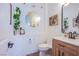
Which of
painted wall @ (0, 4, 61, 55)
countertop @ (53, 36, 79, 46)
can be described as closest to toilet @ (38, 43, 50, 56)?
painted wall @ (0, 4, 61, 55)

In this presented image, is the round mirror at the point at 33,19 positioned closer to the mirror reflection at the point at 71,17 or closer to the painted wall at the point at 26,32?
the painted wall at the point at 26,32

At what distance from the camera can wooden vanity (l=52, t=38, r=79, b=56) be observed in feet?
4.79

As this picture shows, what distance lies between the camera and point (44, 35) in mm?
1539

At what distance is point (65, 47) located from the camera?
60.9 inches

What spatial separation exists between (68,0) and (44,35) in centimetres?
57

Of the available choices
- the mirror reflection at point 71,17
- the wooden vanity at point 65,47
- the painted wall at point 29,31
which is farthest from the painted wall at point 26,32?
the mirror reflection at point 71,17

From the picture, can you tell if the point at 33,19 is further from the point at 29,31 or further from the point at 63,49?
the point at 63,49

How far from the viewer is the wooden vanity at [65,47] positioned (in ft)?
4.79

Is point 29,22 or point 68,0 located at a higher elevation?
point 68,0

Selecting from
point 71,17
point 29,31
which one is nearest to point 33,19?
point 29,31

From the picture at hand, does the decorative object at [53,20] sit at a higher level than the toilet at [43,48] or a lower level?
higher

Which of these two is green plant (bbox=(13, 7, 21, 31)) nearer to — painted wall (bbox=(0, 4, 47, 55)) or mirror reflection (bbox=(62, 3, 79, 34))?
painted wall (bbox=(0, 4, 47, 55))

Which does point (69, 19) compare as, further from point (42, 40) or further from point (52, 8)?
point (42, 40)

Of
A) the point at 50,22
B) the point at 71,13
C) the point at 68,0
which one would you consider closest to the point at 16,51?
the point at 50,22
